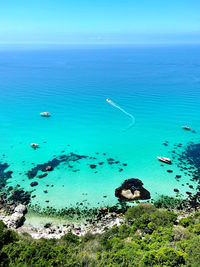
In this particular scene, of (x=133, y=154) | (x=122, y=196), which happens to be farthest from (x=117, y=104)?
(x=122, y=196)

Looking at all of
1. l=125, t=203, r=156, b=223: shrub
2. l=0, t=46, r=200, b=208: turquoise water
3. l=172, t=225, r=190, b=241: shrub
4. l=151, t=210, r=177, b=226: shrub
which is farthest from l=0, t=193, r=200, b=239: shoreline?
l=172, t=225, r=190, b=241: shrub

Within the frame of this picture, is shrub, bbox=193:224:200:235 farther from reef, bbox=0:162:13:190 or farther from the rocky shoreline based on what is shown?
reef, bbox=0:162:13:190

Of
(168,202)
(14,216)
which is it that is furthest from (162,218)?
(14,216)

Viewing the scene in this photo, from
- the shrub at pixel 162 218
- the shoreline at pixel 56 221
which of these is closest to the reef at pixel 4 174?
the shoreline at pixel 56 221

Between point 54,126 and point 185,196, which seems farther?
point 54,126

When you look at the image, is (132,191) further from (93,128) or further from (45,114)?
(45,114)

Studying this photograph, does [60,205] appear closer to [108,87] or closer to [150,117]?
[150,117]
